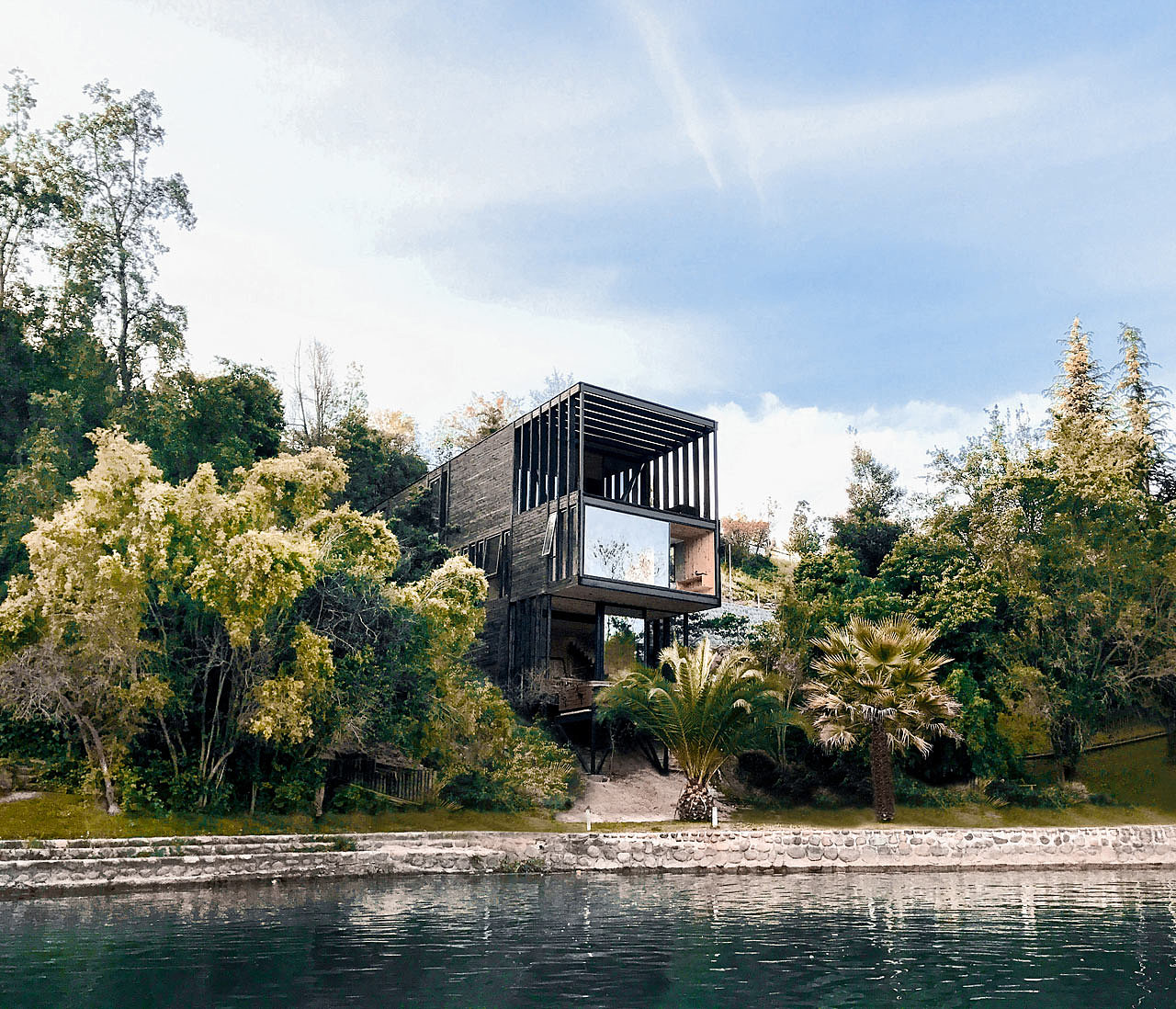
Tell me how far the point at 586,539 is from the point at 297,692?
12469mm

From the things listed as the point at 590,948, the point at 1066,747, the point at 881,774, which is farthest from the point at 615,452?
the point at 590,948

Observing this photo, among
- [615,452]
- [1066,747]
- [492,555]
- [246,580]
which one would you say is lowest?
[1066,747]

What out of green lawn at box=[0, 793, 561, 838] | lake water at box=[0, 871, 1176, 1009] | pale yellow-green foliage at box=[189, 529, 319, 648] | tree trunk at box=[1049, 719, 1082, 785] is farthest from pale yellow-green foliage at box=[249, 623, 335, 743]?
tree trunk at box=[1049, 719, 1082, 785]

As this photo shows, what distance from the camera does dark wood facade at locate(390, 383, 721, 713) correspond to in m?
32.6

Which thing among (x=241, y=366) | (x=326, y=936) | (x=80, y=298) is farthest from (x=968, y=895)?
(x=80, y=298)

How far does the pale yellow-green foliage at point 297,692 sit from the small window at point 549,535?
11140mm

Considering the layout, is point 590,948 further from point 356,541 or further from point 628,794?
point 628,794

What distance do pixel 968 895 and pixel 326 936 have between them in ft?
→ 36.1

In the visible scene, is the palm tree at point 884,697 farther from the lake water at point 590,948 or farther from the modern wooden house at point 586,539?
the lake water at point 590,948

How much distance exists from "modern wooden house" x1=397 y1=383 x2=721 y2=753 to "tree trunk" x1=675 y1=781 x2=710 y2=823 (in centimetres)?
500

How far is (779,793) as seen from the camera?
30.5 meters

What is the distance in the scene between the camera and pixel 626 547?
3297cm

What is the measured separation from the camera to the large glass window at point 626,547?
3225 centimetres

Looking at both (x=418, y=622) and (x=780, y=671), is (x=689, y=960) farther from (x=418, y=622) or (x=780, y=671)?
(x=780, y=671)
